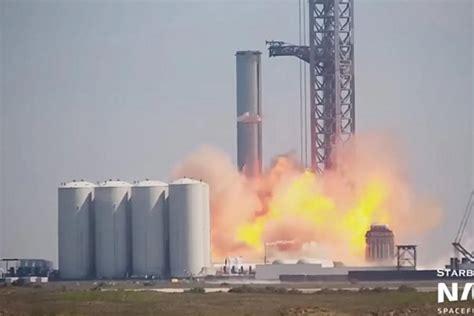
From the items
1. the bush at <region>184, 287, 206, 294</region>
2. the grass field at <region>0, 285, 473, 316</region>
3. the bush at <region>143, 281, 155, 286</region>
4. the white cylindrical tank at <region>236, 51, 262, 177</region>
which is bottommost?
the grass field at <region>0, 285, 473, 316</region>

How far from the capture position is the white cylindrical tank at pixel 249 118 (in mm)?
68062

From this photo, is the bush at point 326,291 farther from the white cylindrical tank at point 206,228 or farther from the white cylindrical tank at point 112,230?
the white cylindrical tank at point 206,228

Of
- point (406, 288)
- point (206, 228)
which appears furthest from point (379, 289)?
point (206, 228)

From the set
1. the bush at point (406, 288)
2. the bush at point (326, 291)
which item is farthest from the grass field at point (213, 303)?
the bush at point (406, 288)

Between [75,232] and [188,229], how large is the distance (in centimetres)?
Answer: 482

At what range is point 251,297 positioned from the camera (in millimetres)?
48625

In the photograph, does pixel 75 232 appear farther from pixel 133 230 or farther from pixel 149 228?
pixel 149 228

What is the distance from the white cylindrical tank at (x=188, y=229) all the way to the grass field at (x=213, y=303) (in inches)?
490

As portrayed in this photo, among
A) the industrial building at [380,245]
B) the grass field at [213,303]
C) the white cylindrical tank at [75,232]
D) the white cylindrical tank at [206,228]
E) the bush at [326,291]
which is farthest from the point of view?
the industrial building at [380,245]

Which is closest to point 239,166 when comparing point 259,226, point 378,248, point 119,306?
point 259,226

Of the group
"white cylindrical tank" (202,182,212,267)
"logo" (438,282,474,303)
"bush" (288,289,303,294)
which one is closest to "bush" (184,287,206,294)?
"bush" (288,289,303,294)

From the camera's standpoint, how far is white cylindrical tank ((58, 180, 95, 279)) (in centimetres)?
6138

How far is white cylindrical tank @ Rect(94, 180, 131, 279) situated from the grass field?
441 inches

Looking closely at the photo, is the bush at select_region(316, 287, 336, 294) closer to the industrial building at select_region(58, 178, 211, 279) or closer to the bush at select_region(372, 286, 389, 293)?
the bush at select_region(372, 286, 389, 293)
